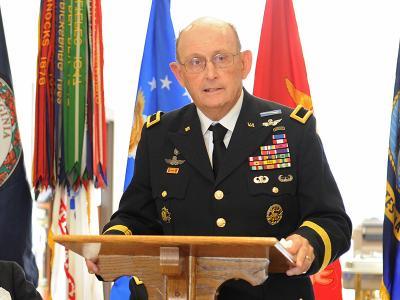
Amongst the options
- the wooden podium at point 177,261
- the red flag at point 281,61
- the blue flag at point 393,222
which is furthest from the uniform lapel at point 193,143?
the red flag at point 281,61

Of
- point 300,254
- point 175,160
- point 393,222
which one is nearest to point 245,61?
point 175,160

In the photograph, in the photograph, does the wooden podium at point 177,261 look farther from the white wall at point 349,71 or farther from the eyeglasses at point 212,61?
the white wall at point 349,71

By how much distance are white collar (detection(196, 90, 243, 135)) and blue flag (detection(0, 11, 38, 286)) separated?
1744 millimetres

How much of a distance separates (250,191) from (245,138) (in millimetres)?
171

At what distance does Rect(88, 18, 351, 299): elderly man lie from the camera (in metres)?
1.89

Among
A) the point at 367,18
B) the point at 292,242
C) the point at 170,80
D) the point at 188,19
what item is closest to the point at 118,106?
the point at 188,19

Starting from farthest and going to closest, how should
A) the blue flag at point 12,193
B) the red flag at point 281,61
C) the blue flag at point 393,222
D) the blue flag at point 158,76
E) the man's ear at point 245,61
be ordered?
the blue flag at point 158,76, the red flag at point 281,61, the blue flag at point 12,193, the blue flag at point 393,222, the man's ear at point 245,61

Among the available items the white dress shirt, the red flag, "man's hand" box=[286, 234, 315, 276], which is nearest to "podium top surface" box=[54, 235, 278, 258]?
"man's hand" box=[286, 234, 315, 276]

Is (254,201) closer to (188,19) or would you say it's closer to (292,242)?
(292,242)

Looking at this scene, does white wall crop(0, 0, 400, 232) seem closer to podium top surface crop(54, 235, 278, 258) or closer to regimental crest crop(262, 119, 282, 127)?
regimental crest crop(262, 119, 282, 127)

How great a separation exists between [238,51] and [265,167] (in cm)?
37

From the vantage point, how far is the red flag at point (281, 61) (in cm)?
365

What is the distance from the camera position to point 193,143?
6.62 ft

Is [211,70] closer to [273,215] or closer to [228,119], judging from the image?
[228,119]
